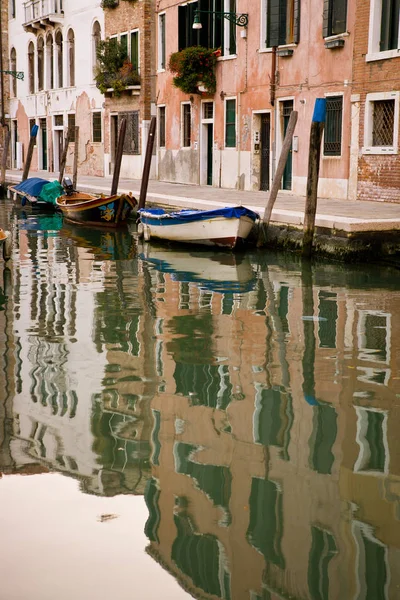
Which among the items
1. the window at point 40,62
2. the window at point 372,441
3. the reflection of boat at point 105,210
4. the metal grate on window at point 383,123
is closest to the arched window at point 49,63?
the window at point 40,62

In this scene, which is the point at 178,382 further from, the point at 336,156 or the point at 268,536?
the point at 336,156

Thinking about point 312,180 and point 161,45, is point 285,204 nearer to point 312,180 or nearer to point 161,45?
point 312,180

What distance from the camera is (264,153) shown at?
66.9 feet

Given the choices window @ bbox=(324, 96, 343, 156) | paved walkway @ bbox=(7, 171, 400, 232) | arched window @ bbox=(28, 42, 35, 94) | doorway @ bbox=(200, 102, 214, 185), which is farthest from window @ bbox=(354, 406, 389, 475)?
arched window @ bbox=(28, 42, 35, 94)

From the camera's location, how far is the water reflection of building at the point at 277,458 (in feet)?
12.0

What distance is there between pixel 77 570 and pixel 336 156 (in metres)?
14.3

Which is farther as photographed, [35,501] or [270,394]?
[270,394]

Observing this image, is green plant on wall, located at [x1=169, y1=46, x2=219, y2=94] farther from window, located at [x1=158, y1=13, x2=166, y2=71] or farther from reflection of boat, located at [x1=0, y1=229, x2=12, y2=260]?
reflection of boat, located at [x1=0, y1=229, x2=12, y2=260]

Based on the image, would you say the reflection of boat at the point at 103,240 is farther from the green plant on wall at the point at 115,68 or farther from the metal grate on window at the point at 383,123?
the green plant on wall at the point at 115,68

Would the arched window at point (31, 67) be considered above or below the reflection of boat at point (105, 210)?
above

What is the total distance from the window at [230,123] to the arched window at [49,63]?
44.4ft

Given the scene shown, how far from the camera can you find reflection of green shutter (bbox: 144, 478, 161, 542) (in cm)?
396

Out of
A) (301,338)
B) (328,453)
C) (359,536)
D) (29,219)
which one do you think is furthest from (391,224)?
(29,219)

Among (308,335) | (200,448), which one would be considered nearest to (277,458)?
(200,448)
